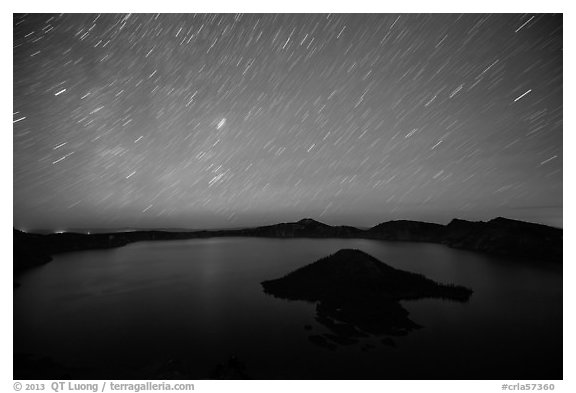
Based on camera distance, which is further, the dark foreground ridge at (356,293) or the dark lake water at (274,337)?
the dark foreground ridge at (356,293)

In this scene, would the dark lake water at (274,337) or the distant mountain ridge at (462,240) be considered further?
the distant mountain ridge at (462,240)

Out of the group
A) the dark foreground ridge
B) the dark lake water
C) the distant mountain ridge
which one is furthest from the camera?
the distant mountain ridge

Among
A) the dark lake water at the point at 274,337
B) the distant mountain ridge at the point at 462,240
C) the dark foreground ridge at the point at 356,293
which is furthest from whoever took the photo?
the distant mountain ridge at the point at 462,240

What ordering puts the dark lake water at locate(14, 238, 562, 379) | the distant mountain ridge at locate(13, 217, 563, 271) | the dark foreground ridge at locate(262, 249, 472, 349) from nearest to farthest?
1. the dark lake water at locate(14, 238, 562, 379)
2. the dark foreground ridge at locate(262, 249, 472, 349)
3. the distant mountain ridge at locate(13, 217, 563, 271)

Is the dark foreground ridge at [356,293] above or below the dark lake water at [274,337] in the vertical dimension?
above

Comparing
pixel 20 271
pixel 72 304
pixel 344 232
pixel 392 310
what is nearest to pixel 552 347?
pixel 392 310

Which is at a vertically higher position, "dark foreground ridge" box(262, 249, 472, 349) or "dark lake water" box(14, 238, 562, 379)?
"dark foreground ridge" box(262, 249, 472, 349)

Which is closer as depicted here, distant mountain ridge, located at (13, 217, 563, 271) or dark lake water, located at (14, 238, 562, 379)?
dark lake water, located at (14, 238, 562, 379)

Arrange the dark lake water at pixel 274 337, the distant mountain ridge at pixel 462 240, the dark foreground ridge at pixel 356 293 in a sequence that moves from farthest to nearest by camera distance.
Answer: the distant mountain ridge at pixel 462 240 < the dark foreground ridge at pixel 356 293 < the dark lake water at pixel 274 337
